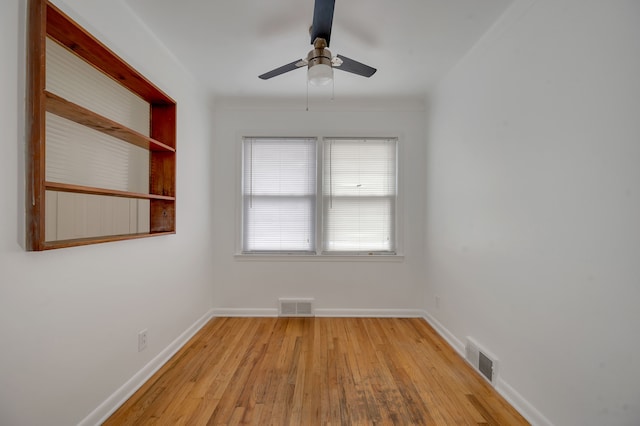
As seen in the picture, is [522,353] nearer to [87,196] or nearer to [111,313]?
[111,313]

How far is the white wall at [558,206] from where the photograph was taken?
3.95 feet

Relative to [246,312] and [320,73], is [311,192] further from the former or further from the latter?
[320,73]

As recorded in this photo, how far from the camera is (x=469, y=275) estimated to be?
2.37 meters

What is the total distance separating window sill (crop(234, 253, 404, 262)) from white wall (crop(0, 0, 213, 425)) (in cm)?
82

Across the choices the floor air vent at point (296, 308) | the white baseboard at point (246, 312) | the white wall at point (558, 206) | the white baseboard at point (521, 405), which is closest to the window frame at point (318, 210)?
the floor air vent at point (296, 308)

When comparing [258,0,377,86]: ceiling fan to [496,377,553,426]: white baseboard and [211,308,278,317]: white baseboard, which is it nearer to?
[496,377,553,426]: white baseboard

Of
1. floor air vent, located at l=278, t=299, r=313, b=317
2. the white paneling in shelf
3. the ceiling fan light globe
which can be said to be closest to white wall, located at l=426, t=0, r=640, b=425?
the ceiling fan light globe

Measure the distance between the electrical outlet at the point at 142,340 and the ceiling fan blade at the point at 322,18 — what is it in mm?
2297

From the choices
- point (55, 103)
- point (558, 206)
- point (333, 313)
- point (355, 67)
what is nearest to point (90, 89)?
point (55, 103)

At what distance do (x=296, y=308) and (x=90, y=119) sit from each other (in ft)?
8.59

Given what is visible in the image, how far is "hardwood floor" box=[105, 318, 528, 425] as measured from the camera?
1706mm

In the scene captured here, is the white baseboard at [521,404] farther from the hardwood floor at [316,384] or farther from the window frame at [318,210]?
the window frame at [318,210]

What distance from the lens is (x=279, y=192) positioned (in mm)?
3396

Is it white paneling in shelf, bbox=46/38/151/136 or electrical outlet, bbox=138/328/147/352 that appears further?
electrical outlet, bbox=138/328/147/352
